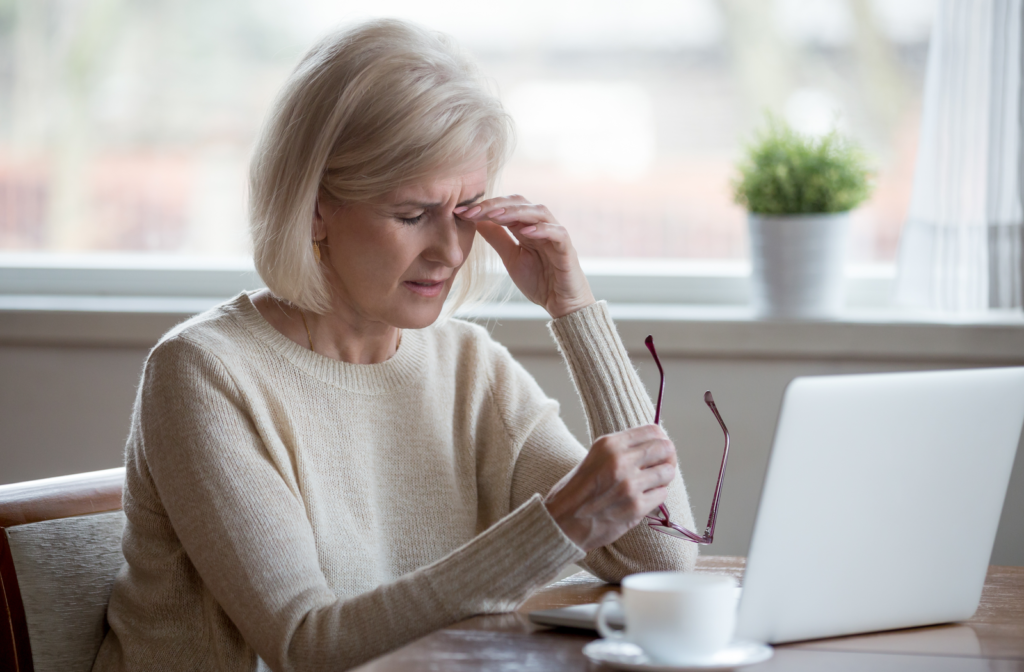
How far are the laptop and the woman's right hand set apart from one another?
0.31 ft

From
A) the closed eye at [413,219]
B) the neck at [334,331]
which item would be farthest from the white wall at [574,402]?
the closed eye at [413,219]

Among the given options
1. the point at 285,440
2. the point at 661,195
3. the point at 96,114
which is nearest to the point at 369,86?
the point at 285,440

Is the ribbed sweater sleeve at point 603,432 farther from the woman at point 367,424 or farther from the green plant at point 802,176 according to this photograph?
the green plant at point 802,176

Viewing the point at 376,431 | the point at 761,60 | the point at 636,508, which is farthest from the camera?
the point at 761,60

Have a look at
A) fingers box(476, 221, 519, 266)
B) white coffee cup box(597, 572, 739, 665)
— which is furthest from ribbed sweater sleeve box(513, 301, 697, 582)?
white coffee cup box(597, 572, 739, 665)

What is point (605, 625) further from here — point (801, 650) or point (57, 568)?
point (57, 568)

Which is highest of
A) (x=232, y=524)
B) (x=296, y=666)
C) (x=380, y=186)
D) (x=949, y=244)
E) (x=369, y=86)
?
(x=369, y=86)

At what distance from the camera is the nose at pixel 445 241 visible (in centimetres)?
133

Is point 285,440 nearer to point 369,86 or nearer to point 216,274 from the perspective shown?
point 369,86

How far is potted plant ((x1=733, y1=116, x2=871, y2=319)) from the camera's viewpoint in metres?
2.00

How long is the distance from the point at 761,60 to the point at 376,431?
136 centimetres

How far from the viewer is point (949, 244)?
1979 mm

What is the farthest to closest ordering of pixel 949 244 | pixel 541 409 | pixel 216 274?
pixel 216 274 < pixel 949 244 < pixel 541 409

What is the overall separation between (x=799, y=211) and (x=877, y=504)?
1.22 meters
